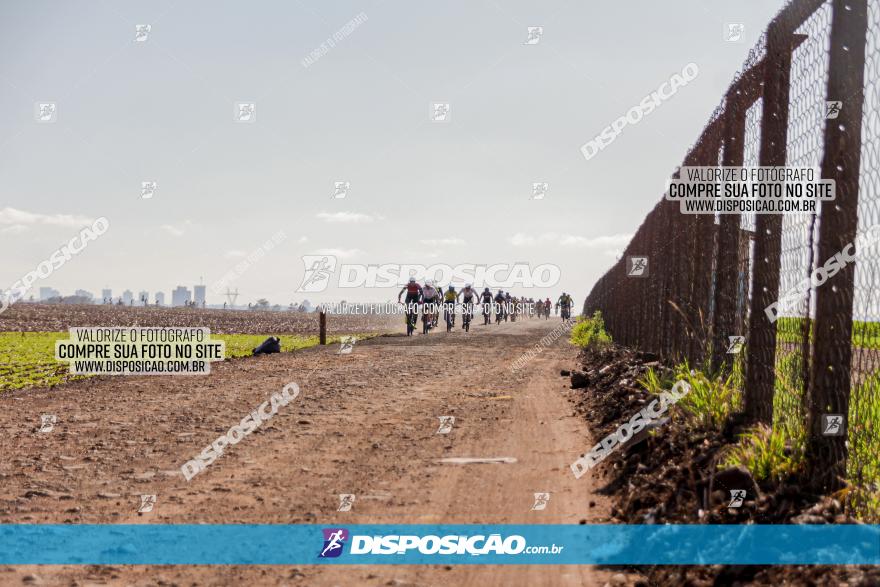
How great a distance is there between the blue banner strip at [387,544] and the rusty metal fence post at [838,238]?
23.8 inches

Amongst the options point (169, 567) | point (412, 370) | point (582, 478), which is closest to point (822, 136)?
point (582, 478)

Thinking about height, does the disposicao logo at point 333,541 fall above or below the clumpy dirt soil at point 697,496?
below

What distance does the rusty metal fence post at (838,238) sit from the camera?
4.16 meters

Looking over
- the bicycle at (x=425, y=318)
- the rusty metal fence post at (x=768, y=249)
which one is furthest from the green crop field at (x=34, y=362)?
the rusty metal fence post at (x=768, y=249)

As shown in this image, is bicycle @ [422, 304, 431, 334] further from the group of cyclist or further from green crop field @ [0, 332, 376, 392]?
green crop field @ [0, 332, 376, 392]

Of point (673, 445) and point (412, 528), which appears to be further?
point (673, 445)

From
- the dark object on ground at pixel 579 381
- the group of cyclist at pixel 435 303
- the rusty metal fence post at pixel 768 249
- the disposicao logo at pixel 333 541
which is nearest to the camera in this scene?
the disposicao logo at pixel 333 541

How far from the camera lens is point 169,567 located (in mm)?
4121

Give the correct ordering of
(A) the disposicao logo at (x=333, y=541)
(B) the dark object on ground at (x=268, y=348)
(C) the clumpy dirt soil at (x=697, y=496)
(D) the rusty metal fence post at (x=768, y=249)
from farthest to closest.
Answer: (B) the dark object on ground at (x=268, y=348) < (D) the rusty metal fence post at (x=768, y=249) < (A) the disposicao logo at (x=333, y=541) < (C) the clumpy dirt soil at (x=697, y=496)

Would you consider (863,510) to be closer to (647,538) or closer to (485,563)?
(647,538)

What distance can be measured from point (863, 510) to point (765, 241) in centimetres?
249

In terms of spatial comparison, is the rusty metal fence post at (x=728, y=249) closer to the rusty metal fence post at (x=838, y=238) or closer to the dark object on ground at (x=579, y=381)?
the rusty metal fence post at (x=838, y=238)

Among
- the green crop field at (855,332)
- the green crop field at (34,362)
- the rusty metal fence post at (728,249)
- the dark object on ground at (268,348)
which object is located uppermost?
the rusty metal fence post at (728,249)

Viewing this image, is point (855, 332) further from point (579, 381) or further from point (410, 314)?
point (410, 314)
